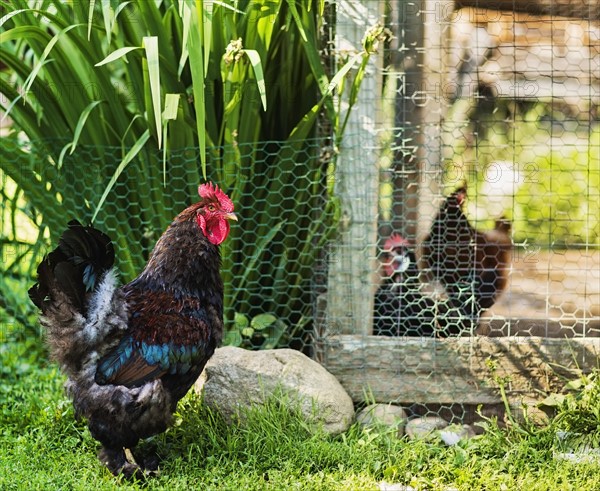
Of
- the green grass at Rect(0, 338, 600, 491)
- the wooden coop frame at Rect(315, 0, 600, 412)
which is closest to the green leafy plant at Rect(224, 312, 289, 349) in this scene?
the wooden coop frame at Rect(315, 0, 600, 412)

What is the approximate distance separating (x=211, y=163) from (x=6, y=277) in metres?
1.45

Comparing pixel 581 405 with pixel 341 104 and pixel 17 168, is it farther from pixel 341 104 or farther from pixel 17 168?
pixel 17 168

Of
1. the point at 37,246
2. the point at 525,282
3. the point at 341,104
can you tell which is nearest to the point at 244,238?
the point at 341,104

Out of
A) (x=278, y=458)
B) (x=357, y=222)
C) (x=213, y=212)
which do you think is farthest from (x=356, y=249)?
(x=278, y=458)

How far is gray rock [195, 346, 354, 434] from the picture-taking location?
10.8ft

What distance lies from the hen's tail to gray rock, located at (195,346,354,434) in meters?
0.69

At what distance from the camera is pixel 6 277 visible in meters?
4.29

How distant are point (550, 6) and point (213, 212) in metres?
2.26

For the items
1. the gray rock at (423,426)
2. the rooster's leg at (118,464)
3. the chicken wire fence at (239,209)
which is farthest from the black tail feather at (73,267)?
the gray rock at (423,426)

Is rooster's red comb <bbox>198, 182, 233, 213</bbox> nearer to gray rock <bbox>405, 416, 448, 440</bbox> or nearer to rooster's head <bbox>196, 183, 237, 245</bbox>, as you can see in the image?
rooster's head <bbox>196, 183, 237, 245</bbox>

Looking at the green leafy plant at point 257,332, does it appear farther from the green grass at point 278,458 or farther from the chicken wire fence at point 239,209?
the green grass at point 278,458

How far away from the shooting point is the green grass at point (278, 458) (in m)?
2.88

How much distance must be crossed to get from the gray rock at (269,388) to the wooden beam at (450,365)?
24 centimetres

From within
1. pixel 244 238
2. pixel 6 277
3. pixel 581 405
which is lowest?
pixel 581 405
